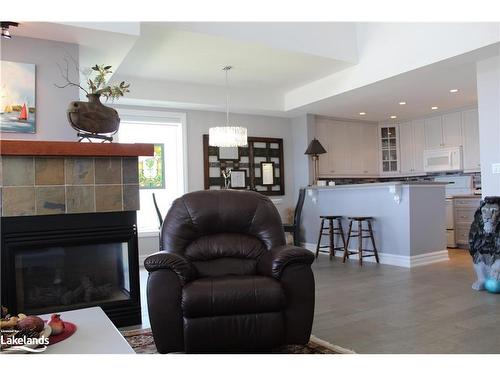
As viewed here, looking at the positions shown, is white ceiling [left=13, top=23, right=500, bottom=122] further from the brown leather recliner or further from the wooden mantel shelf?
the brown leather recliner

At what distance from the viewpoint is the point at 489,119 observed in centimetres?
446

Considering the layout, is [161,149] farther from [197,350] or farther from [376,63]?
[197,350]

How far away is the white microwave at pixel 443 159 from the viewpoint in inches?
282

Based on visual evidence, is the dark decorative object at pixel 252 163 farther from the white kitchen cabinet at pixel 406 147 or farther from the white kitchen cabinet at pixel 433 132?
the white kitchen cabinet at pixel 433 132

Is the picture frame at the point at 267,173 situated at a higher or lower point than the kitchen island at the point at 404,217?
higher

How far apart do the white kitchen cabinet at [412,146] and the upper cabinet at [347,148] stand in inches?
20.0

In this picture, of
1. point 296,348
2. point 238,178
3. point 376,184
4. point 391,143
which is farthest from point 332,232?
point 296,348

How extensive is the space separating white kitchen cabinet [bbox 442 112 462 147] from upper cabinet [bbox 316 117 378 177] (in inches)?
51.3

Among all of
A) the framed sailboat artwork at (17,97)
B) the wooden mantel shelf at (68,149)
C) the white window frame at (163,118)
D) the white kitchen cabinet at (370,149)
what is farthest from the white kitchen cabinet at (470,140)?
the framed sailboat artwork at (17,97)

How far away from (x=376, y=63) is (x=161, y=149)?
11.4ft

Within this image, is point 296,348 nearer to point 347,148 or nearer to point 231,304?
point 231,304

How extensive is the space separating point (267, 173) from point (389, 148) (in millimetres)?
2731

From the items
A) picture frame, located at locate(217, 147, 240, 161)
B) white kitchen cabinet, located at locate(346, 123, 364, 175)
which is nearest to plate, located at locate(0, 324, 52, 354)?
picture frame, located at locate(217, 147, 240, 161)

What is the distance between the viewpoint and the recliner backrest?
291 centimetres
